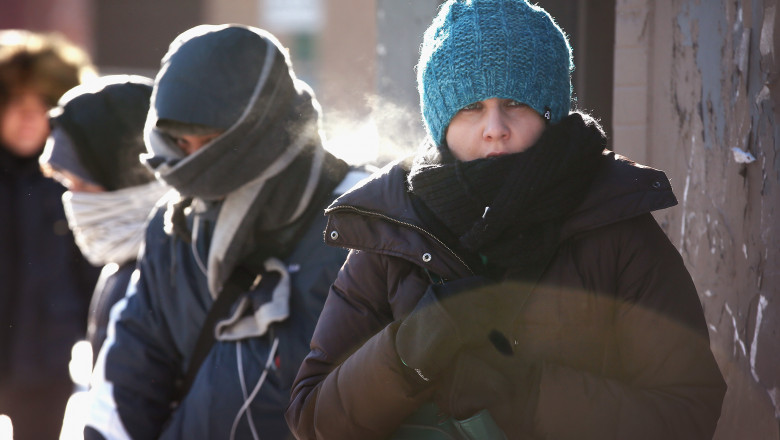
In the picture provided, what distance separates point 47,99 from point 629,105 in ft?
8.98

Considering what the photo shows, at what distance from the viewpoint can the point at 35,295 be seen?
4098 mm

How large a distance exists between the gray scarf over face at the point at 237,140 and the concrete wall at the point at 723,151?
1.08 m

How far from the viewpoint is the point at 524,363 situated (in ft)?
5.33

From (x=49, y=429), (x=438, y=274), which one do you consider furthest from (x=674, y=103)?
(x=49, y=429)

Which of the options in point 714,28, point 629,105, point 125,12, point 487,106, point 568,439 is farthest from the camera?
point 125,12

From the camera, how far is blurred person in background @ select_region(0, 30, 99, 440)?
4.08 m

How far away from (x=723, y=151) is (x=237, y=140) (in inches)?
52.4

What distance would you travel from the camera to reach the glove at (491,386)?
1.56 meters

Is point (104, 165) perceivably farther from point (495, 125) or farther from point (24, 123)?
point (495, 125)

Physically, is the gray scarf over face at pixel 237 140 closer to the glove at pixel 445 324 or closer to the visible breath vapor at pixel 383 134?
the visible breath vapor at pixel 383 134

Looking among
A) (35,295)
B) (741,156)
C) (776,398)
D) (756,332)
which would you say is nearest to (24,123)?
(35,295)

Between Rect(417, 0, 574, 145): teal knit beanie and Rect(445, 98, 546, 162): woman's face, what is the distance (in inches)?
1.0

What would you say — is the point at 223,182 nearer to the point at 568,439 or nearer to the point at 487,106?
the point at 487,106

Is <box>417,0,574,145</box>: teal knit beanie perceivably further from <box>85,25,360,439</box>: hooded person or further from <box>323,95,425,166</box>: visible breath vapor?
<box>323,95,425,166</box>: visible breath vapor
